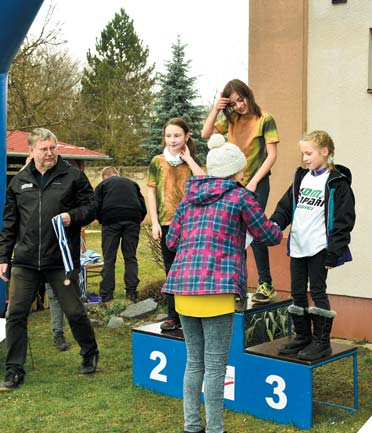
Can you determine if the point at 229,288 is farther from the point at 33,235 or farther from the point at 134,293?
the point at 134,293

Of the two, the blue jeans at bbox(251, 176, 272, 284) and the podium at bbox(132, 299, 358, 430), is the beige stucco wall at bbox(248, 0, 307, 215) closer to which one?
the blue jeans at bbox(251, 176, 272, 284)

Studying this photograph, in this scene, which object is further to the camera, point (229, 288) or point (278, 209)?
point (278, 209)

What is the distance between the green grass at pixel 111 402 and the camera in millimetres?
4465

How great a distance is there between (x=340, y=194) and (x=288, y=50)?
3335 millimetres

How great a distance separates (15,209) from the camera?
5.29 meters

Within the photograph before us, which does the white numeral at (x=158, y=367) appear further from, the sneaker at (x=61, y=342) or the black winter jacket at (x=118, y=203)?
the black winter jacket at (x=118, y=203)

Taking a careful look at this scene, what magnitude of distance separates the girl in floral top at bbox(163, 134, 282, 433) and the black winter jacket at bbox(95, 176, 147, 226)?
5.35 meters

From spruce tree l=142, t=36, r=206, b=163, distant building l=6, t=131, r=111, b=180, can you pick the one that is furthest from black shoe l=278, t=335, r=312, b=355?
spruce tree l=142, t=36, r=206, b=163

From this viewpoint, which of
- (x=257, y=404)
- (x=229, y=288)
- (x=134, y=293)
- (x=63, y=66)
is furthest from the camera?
(x=63, y=66)

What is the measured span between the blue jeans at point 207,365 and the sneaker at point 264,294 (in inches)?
50.1

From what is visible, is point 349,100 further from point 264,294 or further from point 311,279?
point 311,279

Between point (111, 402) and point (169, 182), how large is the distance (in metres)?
1.64

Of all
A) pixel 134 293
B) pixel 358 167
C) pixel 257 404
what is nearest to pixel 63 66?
pixel 134 293

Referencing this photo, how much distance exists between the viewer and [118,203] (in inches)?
363
